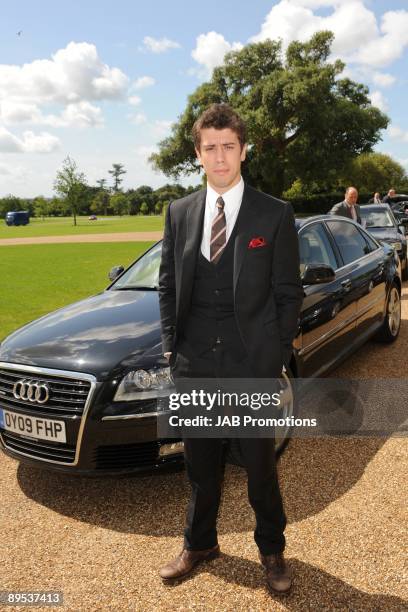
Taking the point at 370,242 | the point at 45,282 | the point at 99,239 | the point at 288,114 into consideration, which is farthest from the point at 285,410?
the point at 288,114

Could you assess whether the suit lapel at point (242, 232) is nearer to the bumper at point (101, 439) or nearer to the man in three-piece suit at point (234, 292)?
the man in three-piece suit at point (234, 292)

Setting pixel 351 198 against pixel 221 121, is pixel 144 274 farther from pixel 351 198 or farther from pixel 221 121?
pixel 351 198

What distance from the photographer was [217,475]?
2617 millimetres

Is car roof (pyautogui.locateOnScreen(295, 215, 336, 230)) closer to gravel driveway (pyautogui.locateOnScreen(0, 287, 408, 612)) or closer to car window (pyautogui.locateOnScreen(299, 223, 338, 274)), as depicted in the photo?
car window (pyautogui.locateOnScreen(299, 223, 338, 274))

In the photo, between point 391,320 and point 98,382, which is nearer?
point 98,382

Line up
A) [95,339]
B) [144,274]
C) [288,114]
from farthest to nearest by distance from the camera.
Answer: [288,114] → [144,274] → [95,339]

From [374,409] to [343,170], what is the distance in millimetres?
38072

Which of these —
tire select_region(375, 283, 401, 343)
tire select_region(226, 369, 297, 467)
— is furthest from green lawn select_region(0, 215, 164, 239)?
tire select_region(226, 369, 297, 467)

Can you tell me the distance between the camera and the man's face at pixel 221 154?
2.34 meters

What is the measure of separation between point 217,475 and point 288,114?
39.9 m

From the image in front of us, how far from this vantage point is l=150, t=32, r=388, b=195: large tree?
3822 centimetres

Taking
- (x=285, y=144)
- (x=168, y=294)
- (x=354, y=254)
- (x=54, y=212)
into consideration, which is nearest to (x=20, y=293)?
(x=354, y=254)

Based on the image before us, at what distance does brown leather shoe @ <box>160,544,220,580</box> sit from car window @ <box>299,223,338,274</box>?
235cm

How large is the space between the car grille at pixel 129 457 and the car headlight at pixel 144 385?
0.27 meters
